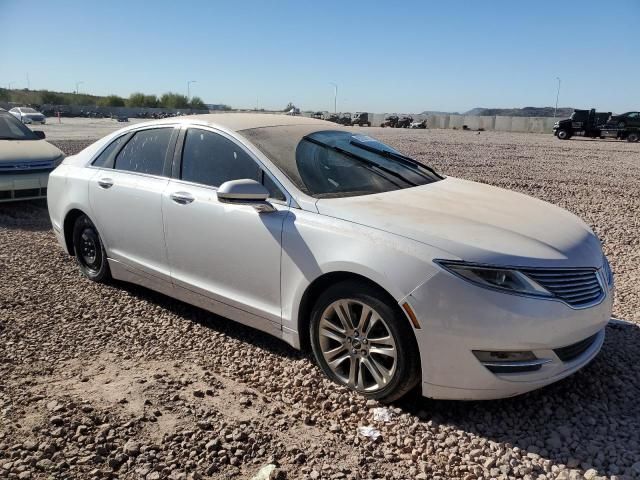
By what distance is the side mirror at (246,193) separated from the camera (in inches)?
135

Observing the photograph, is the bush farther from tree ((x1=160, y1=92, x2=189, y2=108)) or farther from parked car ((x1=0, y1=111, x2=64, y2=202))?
parked car ((x1=0, y1=111, x2=64, y2=202))

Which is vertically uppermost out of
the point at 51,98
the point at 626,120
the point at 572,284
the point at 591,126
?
the point at 51,98

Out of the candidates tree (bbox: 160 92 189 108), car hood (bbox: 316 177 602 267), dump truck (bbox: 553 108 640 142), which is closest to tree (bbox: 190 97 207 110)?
tree (bbox: 160 92 189 108)

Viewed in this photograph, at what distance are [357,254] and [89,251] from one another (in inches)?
130

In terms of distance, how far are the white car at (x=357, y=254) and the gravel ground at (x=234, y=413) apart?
26 cm

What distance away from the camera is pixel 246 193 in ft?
11.3

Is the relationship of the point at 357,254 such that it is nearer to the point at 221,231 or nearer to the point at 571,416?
the point at 221,231

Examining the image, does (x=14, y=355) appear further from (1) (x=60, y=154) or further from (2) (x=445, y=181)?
(1) (x=60, y=154)

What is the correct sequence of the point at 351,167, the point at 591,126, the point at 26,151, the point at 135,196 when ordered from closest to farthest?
the point at 351,167 < the point at 135,196 < the point at 26,151 < the point at 591,126

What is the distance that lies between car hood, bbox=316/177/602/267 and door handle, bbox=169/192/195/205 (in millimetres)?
1140

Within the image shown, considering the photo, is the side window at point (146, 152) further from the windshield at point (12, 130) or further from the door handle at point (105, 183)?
the windshield at point (12, 130)

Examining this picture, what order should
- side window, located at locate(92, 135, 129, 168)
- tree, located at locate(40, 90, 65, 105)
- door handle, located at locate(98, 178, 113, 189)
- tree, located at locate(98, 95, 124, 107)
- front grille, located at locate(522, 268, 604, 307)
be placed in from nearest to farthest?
front grille, located at locate(522, 268, 604, 307), door handle, located at locate(98, 178, 113, 189), side window, located at locate(92, 135, 129, 168), tree, located at locate(40, 90, 65, 105), tree, located at locate(98, 95, 124, 107)

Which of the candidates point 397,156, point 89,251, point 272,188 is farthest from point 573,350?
point 89,251

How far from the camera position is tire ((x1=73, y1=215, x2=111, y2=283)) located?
5.12 meters
